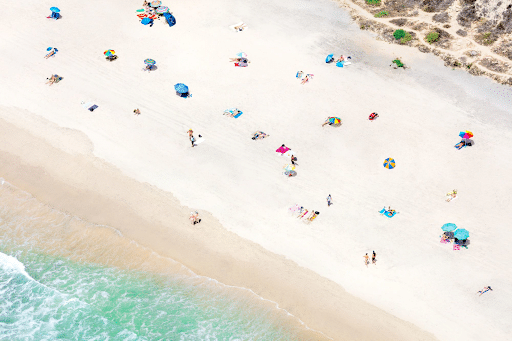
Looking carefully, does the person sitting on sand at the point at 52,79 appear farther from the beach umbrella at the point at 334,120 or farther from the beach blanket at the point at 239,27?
the beach umbrella at the point at 334,120

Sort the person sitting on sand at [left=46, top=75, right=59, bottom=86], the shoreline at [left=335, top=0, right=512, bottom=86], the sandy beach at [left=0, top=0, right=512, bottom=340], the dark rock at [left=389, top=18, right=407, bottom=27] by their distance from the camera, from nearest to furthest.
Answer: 1. the sandy beach at [left=0, top=0, right=512, bottom=340]
2. the person sitting on sand at [left=46, top=75, right=59, bottom=86]
3. the shoreline at [left=335, top=0, right=512, bottom=86]
4. the dark rock at [left=389, top=18, right=407, bottom=27]

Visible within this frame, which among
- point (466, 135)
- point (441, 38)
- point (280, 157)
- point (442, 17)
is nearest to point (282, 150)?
point (280, 157)

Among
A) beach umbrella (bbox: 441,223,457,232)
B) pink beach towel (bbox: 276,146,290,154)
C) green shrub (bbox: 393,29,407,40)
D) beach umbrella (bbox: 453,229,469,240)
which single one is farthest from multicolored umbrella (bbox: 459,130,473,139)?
green shrub (bbox: 393,29,407,40)

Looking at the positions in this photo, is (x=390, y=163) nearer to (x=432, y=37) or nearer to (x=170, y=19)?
(x=432, y=37)

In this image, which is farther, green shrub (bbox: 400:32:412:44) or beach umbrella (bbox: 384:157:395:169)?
green shrub (bbox: 400:32:412:44)

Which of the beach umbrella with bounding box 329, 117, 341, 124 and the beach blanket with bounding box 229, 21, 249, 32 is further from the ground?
the beach blanket with bounding box 229, 21, 249, 32

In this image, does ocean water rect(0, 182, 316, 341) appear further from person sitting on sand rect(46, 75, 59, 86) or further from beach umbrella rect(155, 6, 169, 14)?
beach umbrella rect(155, 6, 169, 14)

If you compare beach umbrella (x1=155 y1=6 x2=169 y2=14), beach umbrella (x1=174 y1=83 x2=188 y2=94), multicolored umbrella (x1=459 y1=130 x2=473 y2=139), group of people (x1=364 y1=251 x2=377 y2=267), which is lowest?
group of people (x1=364 y1=251 x2=377 y2=267)
